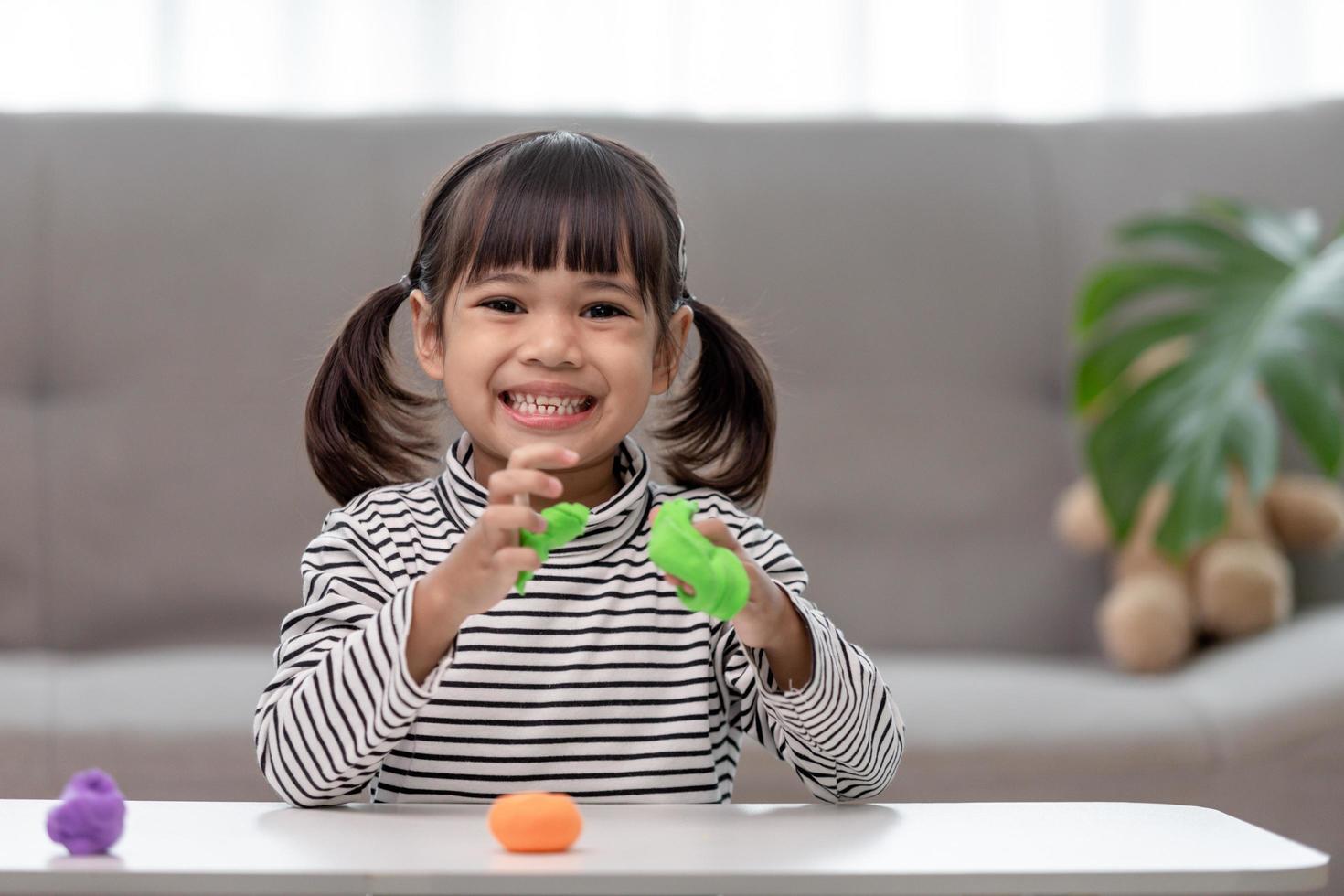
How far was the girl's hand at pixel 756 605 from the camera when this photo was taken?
2.51ft

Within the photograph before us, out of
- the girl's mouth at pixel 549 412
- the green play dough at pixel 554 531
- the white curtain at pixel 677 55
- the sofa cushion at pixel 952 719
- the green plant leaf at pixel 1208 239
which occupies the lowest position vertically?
the sofa cushion at pixel 952 719

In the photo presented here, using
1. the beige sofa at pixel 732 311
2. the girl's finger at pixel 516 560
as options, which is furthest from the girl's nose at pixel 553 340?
the beige sofa at pixel 732 311

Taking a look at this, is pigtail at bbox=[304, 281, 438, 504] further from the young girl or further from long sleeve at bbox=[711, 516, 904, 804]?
long sleeve at bbox=[711, 516, 904, 804]

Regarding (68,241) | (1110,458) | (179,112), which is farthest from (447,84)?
(1110,458)

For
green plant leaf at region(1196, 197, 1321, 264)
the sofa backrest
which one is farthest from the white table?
green plant leaf at region(1196, 197, 1321, 264)

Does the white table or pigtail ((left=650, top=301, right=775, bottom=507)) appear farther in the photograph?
pigtail ((left=650, top=301, right=775, bottom=507))

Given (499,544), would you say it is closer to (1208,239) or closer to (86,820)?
(86,820)

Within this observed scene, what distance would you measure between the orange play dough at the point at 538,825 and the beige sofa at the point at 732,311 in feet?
3.38

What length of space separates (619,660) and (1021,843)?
341mm

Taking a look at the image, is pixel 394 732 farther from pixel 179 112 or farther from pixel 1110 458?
pixel 179 112

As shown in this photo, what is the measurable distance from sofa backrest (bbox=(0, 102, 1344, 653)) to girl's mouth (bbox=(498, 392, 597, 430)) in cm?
86

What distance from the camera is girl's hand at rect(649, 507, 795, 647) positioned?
30.1 inches

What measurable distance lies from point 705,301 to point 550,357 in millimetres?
987

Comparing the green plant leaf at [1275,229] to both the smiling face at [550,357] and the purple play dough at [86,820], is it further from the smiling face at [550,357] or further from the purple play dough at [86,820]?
the purple play dough at [86,820]
